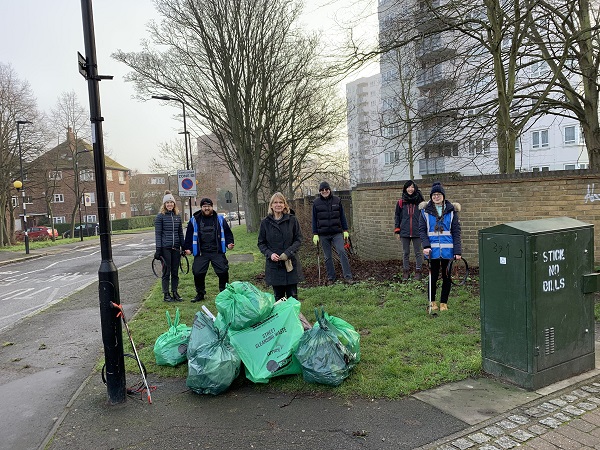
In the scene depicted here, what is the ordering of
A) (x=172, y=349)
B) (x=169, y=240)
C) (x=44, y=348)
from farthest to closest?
(x=169, y=240)
(x=44, y=348)
(x=172, y=349)

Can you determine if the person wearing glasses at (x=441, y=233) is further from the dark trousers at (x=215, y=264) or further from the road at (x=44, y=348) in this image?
the road at (x=44, y=348)

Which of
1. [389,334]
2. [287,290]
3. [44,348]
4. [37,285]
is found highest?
[287,290]

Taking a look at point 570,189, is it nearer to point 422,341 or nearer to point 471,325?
point 471,325

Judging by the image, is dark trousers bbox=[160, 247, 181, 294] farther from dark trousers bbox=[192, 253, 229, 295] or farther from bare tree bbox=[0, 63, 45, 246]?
bare tree bbox=[0, 63, 45, 246]

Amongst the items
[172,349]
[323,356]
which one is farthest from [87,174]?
[323,356]

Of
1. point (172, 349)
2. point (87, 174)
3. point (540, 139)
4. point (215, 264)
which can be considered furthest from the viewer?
point (87, 174)

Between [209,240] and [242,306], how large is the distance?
380cm

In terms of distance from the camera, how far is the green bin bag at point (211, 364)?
158 inches

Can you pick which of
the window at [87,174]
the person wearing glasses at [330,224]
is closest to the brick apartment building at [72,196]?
the window at [87,174]

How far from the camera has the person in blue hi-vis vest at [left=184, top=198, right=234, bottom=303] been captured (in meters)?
7.83

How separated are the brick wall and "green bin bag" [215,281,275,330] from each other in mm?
5950

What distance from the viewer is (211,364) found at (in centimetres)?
402

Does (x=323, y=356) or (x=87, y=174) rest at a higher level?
(x=87, y=174)

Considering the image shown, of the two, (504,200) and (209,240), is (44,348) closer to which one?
(209,240)
